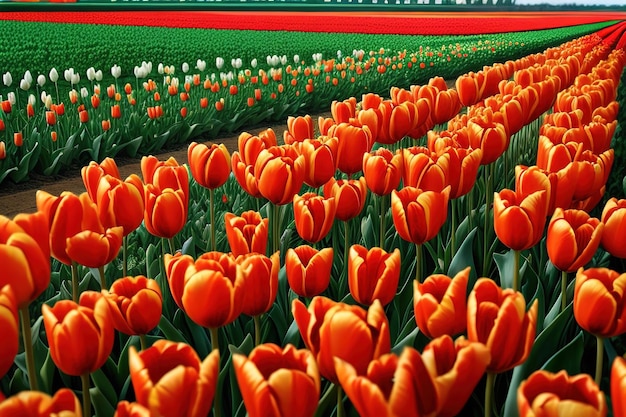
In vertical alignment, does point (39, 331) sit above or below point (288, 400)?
below

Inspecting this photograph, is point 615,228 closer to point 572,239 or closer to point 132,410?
point 572,239

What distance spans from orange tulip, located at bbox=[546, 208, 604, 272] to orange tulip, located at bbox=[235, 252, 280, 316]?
676 mm

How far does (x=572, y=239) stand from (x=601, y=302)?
331 mm

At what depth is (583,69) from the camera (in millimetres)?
6621

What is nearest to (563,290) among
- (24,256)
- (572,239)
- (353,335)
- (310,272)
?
(572,239)

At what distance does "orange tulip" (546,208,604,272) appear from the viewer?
5.15 feet

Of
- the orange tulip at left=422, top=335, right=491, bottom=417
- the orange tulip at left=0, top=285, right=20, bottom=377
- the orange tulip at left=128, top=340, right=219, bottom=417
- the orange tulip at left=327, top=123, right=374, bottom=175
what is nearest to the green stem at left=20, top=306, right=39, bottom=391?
the orange tulip at left=0, top=285, right=20, bottom=377

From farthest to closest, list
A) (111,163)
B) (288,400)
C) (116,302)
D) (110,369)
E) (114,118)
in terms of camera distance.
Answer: (114,118), (111,163), (110,369), (116,302), (288,400)

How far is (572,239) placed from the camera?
1566 millimetres

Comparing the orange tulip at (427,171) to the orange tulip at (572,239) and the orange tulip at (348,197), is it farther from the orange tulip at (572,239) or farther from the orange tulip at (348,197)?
the orange tulip at (572,239)

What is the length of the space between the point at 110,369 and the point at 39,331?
14.1 inches

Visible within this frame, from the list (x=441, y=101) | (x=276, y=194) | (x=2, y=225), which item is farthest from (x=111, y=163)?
(x=441, y=101)

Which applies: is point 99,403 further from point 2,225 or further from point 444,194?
point 444,194

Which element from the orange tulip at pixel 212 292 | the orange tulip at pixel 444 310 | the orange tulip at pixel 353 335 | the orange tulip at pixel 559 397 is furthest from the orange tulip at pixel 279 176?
the orange tulip at pixel 559 397
